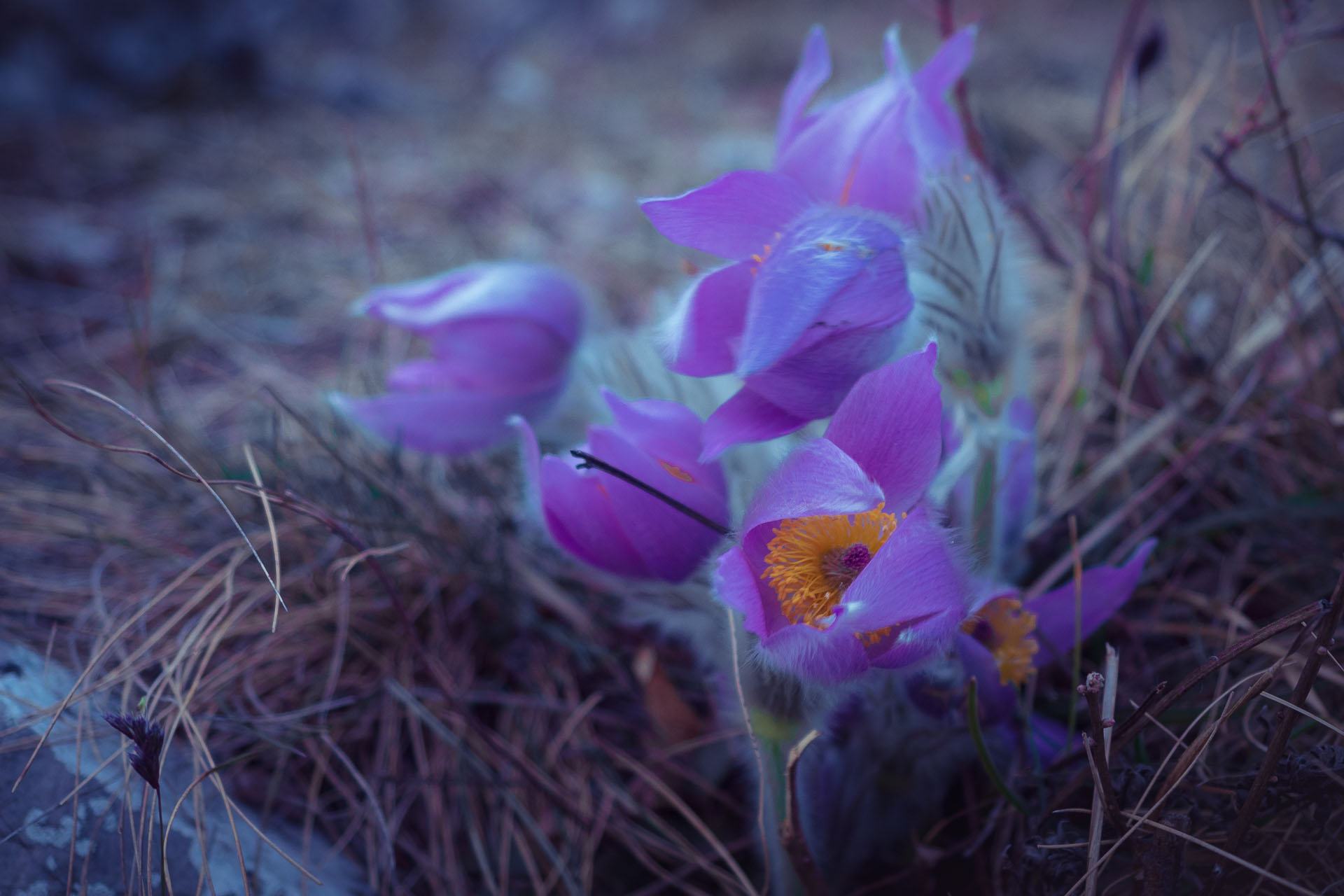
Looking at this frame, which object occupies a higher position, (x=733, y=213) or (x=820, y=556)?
(x=733, y=213)

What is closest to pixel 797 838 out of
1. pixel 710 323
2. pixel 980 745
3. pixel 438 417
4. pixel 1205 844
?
pixel 980 745

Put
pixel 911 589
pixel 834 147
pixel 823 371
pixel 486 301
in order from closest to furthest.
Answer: pixel 911 589 → pixel 823 371 → pixel 834 147 → pixel 486 301

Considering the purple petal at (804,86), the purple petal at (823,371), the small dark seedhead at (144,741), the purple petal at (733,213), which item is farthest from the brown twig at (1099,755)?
the small dark seedhead at (144,741)

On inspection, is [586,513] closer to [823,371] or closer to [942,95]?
→ [823,371]

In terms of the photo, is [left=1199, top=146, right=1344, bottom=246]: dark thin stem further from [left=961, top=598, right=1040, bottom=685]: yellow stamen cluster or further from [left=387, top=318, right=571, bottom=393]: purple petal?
[left=387, top=318, right=571, bottom=393]: purple petal

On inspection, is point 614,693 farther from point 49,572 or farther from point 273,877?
point 49,572

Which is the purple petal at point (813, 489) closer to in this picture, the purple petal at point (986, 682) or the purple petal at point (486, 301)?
the purple petal at point (986, 682)
